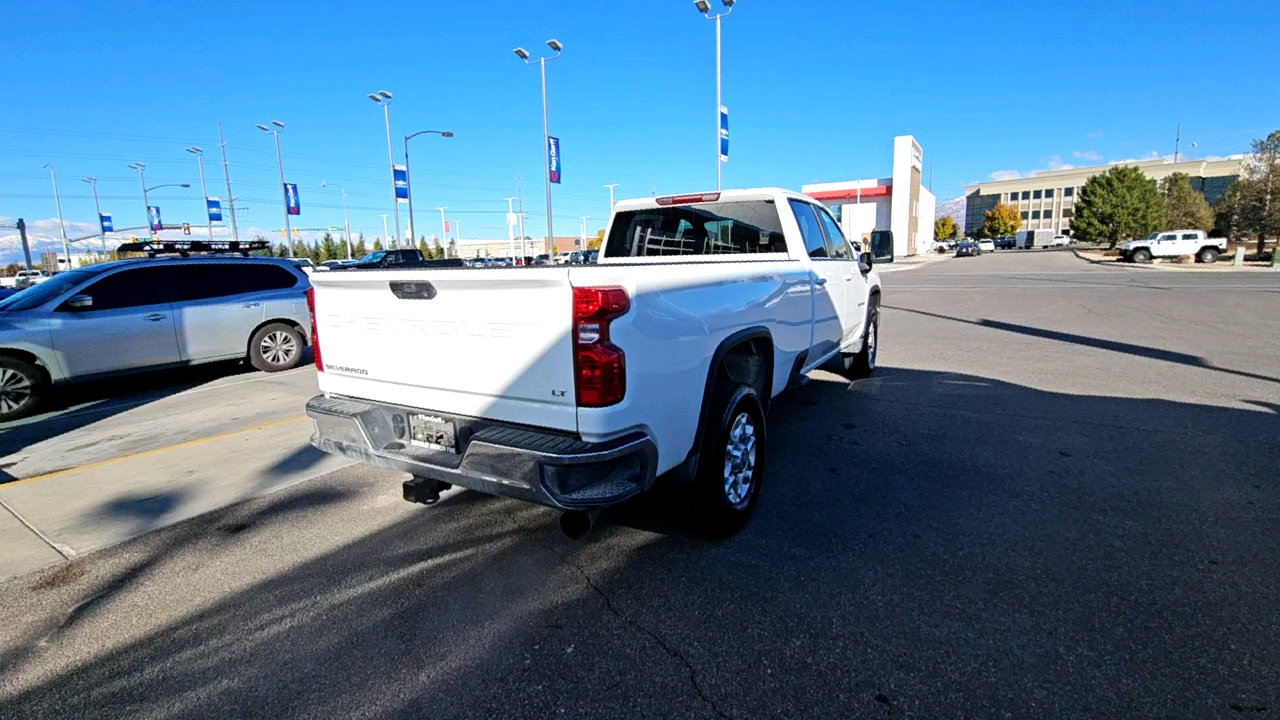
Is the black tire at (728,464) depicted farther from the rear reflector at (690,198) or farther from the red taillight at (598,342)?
the rear reflector at (690,198)

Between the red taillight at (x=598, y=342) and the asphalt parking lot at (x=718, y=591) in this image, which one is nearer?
the asphalt parking lot at (x=718, y=591)

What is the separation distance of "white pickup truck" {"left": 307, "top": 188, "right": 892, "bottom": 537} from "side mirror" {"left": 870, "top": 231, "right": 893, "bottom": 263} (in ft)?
9.02

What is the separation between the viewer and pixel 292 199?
40125mm

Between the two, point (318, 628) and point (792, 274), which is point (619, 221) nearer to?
point (792, 274)

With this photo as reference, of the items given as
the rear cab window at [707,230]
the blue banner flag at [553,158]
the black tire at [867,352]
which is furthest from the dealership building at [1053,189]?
the rear cab window at [707,230]

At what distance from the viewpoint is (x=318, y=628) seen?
2.86 metres

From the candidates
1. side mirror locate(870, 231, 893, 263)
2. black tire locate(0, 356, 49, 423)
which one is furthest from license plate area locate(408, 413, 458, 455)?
black tire locate(0, 356, 49, 423)

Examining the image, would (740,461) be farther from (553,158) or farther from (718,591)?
(553,158)

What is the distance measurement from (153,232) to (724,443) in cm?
5267

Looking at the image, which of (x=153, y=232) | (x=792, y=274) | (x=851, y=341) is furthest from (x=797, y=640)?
(x=153, y=232)

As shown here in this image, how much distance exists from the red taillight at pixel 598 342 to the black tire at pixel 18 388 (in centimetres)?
775

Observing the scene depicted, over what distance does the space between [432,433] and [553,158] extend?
27.1 metres

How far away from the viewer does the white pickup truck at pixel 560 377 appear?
8.77 feet

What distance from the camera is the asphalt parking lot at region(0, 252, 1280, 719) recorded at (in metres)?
2.41
